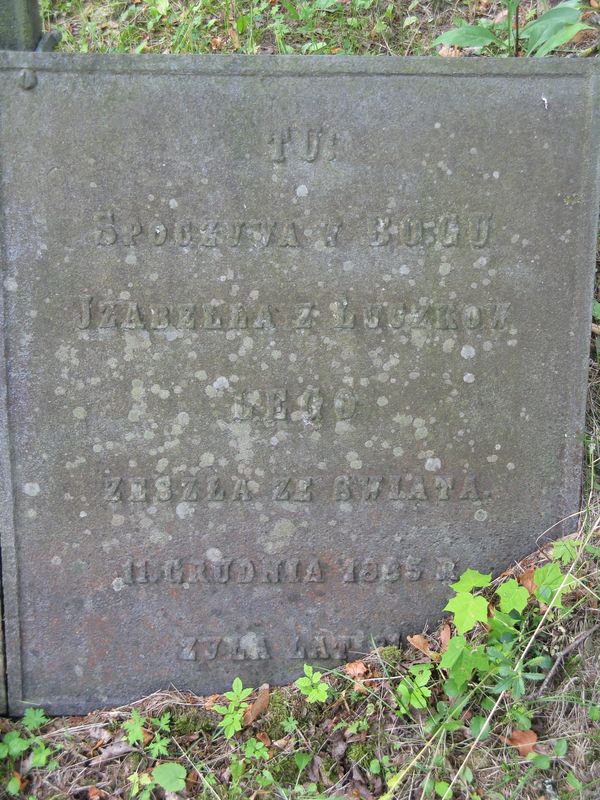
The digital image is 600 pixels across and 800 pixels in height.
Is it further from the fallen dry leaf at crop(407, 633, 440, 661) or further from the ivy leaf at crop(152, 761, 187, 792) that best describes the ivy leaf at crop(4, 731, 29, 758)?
the fallen dry leaf at crop(407, 633, 440, 661)

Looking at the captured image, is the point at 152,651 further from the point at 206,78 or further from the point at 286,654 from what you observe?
the point at 206,78

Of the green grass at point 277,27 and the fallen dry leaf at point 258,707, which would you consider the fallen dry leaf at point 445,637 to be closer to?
the fallen dry leaf at point 258,707

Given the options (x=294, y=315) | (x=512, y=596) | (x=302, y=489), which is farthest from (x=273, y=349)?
(x=512, y=596)

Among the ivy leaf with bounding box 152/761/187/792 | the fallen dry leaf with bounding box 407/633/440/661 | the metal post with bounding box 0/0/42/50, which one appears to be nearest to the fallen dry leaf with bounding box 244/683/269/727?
the ivy leaf with bounding box 152/761/187/792

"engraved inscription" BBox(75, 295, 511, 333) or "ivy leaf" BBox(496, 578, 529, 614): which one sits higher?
"engraved inscription" BBox(75, 295, 511, 333)

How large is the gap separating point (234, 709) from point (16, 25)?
2.38m

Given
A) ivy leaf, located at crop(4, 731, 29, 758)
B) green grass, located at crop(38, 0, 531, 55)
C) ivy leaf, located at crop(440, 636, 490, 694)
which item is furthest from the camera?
green grass, located at crop(38, 0, 531, 55)

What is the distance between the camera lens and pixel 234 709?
231 centimetres

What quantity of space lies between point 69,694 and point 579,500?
1942mm

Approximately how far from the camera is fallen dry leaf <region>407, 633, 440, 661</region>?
2.33 metres

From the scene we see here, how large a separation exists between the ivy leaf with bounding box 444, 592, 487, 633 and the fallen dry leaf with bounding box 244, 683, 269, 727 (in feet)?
2.32

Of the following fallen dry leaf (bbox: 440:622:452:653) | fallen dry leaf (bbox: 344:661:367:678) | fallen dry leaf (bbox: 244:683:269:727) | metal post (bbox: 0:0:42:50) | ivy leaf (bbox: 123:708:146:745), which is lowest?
ivy leaf (bbox: 123:708:146:745)

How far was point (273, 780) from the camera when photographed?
7.04 ft

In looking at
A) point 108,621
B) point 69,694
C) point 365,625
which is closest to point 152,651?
point 108,621
